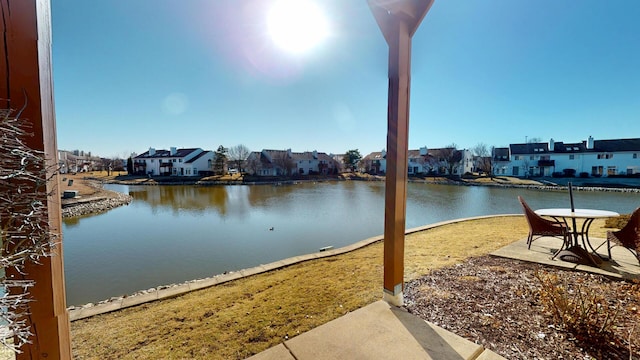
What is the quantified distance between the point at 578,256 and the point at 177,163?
42691 millimetres

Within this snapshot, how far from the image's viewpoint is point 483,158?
37688 millimetres

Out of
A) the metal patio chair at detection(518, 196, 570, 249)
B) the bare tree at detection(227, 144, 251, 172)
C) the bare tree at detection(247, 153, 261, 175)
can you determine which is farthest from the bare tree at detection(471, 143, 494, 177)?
the metal patio chair at detection(518, 196, 570, 249)

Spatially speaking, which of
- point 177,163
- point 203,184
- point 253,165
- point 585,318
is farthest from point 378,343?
point 177,163

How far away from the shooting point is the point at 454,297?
248 cm

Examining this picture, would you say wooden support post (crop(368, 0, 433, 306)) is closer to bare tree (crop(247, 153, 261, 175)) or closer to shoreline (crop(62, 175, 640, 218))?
shoreline (crop(62, 175, 640, 218))

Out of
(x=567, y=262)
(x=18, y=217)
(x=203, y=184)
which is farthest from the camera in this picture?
(x=203, y=184)

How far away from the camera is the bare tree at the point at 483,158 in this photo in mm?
35500

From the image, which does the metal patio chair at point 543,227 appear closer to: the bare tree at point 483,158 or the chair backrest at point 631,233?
the chair backrest at point 631,233

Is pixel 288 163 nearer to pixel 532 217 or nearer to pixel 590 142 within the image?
pixel 532 217

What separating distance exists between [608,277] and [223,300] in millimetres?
4401

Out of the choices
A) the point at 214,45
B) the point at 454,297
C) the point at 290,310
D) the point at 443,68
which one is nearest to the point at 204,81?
the point at 214,45

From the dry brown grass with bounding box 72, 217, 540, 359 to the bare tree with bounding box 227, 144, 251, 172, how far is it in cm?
3494

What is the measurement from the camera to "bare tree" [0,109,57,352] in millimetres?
908

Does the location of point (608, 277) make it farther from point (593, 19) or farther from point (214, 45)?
point (214, 45)
